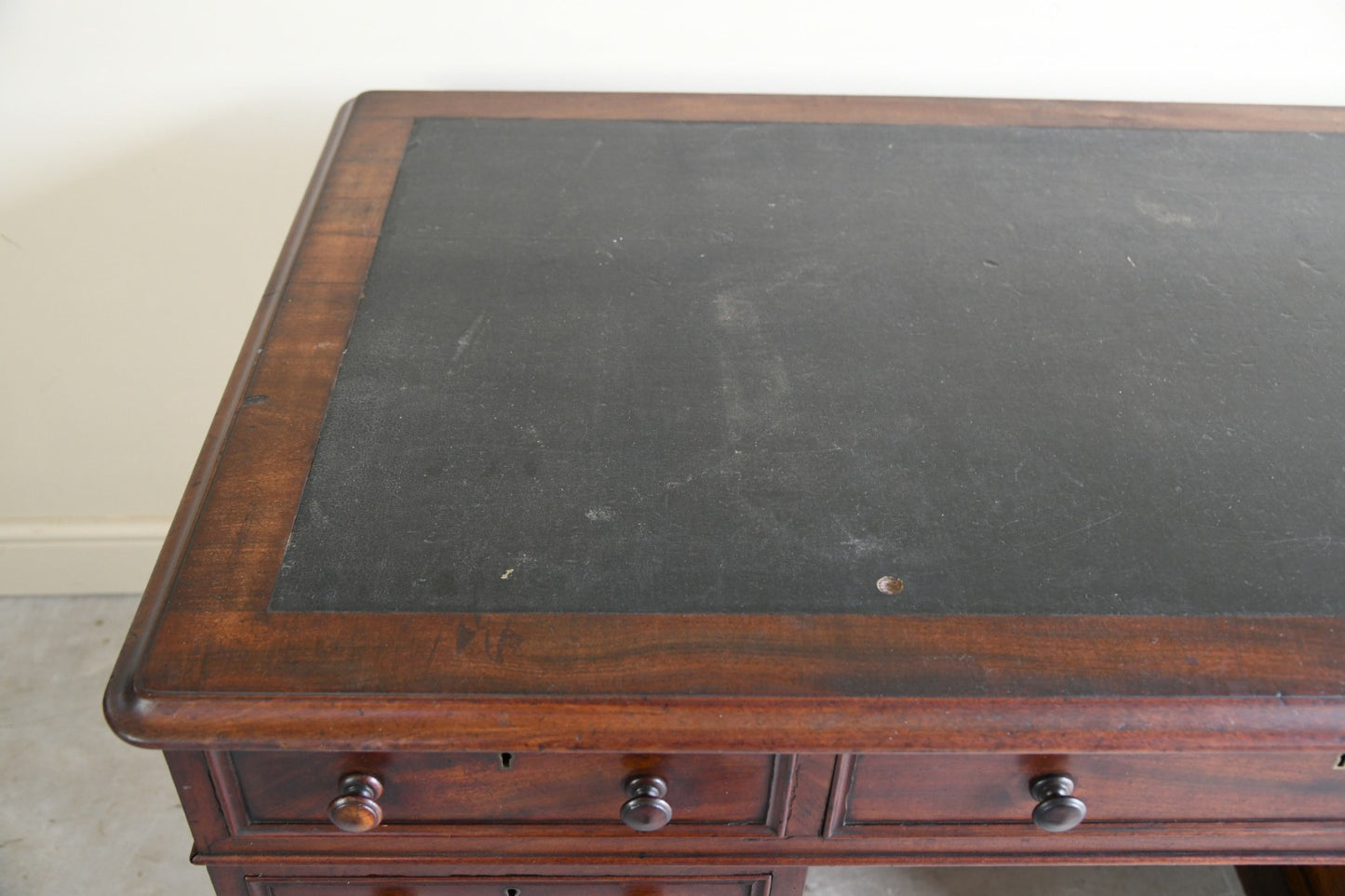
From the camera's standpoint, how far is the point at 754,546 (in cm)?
74

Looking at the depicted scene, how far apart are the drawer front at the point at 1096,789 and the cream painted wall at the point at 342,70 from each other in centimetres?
86

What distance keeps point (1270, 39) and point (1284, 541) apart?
0.81 metres

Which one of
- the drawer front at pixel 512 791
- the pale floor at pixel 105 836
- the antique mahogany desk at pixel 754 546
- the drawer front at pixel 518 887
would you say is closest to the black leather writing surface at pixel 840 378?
the antique mahogany desk at pixel 754 546

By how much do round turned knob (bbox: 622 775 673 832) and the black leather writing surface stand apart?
0.41ft

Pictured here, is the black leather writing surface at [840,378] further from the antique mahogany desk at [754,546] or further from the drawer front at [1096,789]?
the drawer front at [1096,789]

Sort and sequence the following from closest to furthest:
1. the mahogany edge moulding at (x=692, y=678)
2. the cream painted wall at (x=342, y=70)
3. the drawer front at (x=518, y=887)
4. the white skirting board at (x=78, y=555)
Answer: the mahogany edge moulding at (x=692, y=678) → the drawer front at (x=518, y=887) → the cream painted wall at (x=342, y=70) → the white skirting board at (x=78, y=555)

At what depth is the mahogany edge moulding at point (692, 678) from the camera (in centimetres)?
65

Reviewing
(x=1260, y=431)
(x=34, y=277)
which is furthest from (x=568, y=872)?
(x=34, y=277)

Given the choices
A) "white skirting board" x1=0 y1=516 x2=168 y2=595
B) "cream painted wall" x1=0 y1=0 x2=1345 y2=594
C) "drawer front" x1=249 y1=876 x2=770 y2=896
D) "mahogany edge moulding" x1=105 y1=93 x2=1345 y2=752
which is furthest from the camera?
"white skirting board" x1=0 y1=516 x2=168 y2=595

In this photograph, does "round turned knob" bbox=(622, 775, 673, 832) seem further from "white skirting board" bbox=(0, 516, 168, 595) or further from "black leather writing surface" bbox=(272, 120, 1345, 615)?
"white skirting board" bbox=(0, 516, 168, 595)

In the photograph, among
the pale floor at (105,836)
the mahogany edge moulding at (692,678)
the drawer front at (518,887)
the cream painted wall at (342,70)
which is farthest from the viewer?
the pale floor at (105,836)

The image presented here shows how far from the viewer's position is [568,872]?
84 cm

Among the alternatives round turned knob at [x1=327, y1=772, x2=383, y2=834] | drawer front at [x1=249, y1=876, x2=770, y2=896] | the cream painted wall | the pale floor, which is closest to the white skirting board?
the pale floor

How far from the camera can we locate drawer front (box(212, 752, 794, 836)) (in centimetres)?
74
